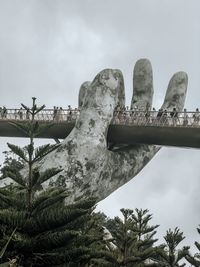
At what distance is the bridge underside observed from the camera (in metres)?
31.5

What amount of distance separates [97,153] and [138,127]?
2972 mm

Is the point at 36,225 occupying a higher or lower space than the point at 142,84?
lower

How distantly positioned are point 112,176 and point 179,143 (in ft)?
14.9

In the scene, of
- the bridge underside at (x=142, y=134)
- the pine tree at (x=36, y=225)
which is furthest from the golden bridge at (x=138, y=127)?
the pine tree at (x=36, y=225)

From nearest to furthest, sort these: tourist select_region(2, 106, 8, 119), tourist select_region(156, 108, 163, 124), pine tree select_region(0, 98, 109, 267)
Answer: pine tree select_region(0, 98, 109, 267), tourist select_region(156, 108, 163, 124), tourist select_region(2, 106, 8, 119)

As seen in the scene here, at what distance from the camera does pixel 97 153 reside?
31562 mm

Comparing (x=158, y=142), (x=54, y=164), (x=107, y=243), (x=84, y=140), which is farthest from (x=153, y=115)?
(x=107, y=243)

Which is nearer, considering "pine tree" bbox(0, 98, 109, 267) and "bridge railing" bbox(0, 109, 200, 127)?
"pine tree" bbox(0, 98, 109, 267)

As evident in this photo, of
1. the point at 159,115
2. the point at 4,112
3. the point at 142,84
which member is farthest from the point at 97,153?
the point at 142,84

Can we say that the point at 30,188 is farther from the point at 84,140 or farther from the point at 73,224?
the point at 84,140

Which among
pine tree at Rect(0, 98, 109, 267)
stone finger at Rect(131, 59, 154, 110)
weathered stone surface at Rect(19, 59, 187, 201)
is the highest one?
stone finger at Rect(131, 59, 154, 110)

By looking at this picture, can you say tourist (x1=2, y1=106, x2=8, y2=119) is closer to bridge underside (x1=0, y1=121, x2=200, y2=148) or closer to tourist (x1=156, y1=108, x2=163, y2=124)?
bridge underside (x1=0, y1=121, x2=200, y2=148)

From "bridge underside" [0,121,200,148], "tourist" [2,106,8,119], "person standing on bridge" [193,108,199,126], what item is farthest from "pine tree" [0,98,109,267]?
"tourist" [2,106,8,119]

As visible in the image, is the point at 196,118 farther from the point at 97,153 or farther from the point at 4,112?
the point at 4,112
